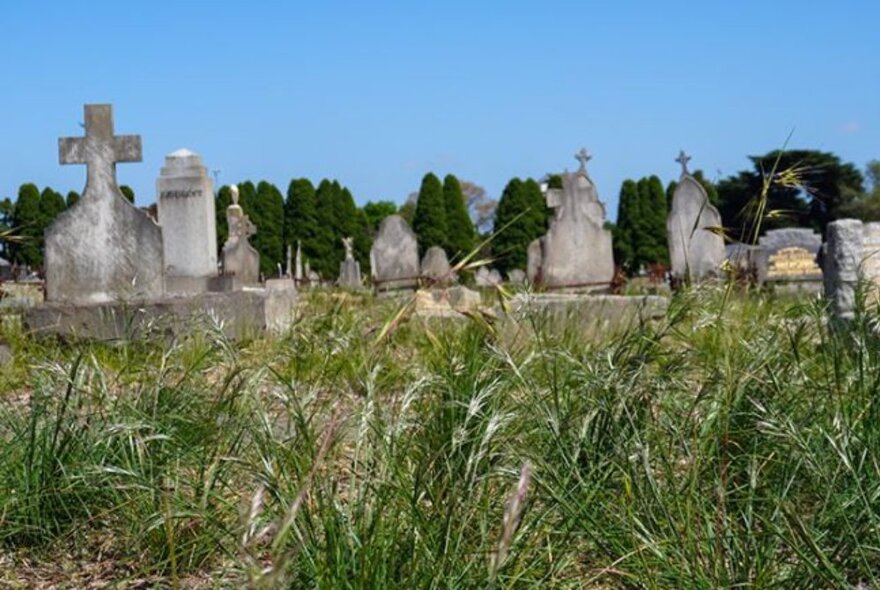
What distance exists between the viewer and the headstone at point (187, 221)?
12.9m

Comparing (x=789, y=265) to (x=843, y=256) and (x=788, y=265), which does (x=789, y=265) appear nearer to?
(x=788, y=265)

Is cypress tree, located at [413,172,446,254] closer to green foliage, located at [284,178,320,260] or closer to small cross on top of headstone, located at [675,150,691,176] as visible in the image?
green foliage, located at [284,178,320,260]

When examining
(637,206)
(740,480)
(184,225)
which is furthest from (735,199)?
(740,480)

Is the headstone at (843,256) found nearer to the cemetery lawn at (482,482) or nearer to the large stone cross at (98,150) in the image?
the cemetery lawn at (482,482)

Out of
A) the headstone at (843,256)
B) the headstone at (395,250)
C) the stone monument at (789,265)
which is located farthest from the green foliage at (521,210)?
the headstone at (843,256)

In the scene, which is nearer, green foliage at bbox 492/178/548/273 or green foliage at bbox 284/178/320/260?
green foliage at bbox 492/178/548/273

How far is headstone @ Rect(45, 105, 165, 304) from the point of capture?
847cm

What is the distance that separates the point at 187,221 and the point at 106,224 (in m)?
5.36

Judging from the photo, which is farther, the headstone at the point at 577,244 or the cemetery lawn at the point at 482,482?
the headstone at the point at 577,244

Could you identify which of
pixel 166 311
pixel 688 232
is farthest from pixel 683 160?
pixel 166 311

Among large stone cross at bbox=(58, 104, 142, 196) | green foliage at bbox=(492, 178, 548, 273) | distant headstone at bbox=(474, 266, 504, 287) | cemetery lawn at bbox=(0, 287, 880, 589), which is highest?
Answer: green foliage at bbox=(492, 178, 548, 273)

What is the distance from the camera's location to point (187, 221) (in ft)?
45.3

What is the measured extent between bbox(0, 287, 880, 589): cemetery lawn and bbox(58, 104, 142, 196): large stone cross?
524 cm

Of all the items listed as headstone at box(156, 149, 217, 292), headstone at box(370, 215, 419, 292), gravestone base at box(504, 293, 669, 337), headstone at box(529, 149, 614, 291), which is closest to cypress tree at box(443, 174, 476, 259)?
headstone at box(370, 215, 419, 292)
